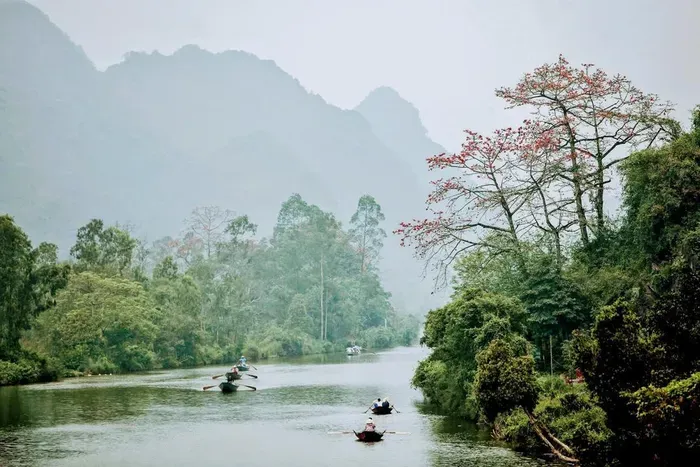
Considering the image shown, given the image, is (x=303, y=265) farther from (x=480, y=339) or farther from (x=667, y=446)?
(x=667, y=446)

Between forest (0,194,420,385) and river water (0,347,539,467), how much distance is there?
710cm

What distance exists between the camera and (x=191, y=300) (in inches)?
2388

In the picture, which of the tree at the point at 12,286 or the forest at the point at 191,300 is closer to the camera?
the tree at the point at 12,286

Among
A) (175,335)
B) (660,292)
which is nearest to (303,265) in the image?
(175,335)

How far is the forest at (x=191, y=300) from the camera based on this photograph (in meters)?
41.9

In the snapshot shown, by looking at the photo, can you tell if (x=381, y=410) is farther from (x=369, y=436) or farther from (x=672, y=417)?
(x=672, y=417)

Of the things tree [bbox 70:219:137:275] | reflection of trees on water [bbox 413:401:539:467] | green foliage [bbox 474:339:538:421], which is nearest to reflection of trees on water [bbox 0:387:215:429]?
reflection of trees on water [bbox 413:401:539:467]

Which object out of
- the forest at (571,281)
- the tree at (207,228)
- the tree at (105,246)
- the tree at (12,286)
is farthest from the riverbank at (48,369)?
the tree at (207,228)

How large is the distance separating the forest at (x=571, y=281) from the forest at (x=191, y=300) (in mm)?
23896

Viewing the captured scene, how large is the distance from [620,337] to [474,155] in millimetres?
14664

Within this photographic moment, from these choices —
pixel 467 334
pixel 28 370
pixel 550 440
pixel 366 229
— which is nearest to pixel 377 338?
pixel 366 229

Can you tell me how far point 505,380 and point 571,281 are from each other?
21.2ft

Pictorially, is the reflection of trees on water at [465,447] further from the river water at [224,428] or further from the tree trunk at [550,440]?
the tree trunk at [550,440]

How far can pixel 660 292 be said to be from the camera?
1973 centimetres
